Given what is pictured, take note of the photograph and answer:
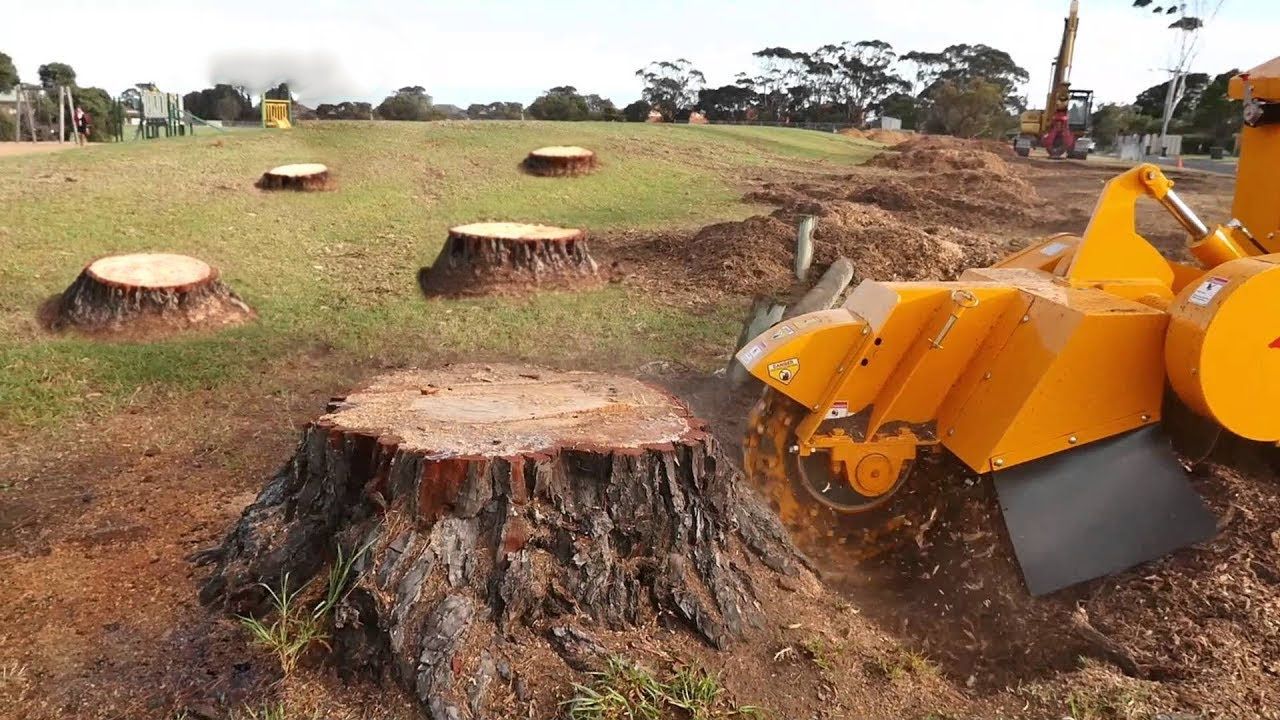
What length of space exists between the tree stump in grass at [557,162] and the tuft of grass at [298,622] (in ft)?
41.8

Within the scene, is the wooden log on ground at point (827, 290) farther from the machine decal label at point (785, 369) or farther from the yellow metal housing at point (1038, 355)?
the machine decal label at point (785, 369)

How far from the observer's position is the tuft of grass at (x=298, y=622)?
2875 mm

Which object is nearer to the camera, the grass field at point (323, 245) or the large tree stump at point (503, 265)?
the grass field at point (323, 245)

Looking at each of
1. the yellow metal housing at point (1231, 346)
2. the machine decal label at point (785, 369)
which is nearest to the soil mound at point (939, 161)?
the yellow metal housing at point (1231, 346)

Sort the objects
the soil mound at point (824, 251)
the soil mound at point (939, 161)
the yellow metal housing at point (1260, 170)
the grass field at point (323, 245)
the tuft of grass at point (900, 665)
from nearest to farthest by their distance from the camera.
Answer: the tuft of grass at point (900, 665), the yellow metal housing at point (1260, 170), the grass field at point (323, 245), the soil mound at point (824, 251), the soil mound at point (939, 161)

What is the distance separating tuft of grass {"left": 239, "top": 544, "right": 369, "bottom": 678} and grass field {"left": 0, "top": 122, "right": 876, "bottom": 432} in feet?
11.9

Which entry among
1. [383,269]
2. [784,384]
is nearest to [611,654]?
[784,384]

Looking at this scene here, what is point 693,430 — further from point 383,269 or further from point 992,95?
point 992,95

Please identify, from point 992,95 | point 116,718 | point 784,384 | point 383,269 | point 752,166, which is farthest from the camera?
point 992,95

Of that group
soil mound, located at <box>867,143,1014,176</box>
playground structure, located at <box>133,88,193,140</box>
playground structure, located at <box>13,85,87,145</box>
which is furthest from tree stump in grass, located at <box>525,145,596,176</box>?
playground structure, located at <box>13,85,87,145</box>

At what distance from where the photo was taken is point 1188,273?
14.3 feet

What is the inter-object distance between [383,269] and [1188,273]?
7.55m

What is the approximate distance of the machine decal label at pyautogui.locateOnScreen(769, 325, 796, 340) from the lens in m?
→ 3.86

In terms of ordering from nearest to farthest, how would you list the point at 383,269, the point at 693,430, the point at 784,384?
the point at 693,430 < the point at 784,384 < the point at 383,269
